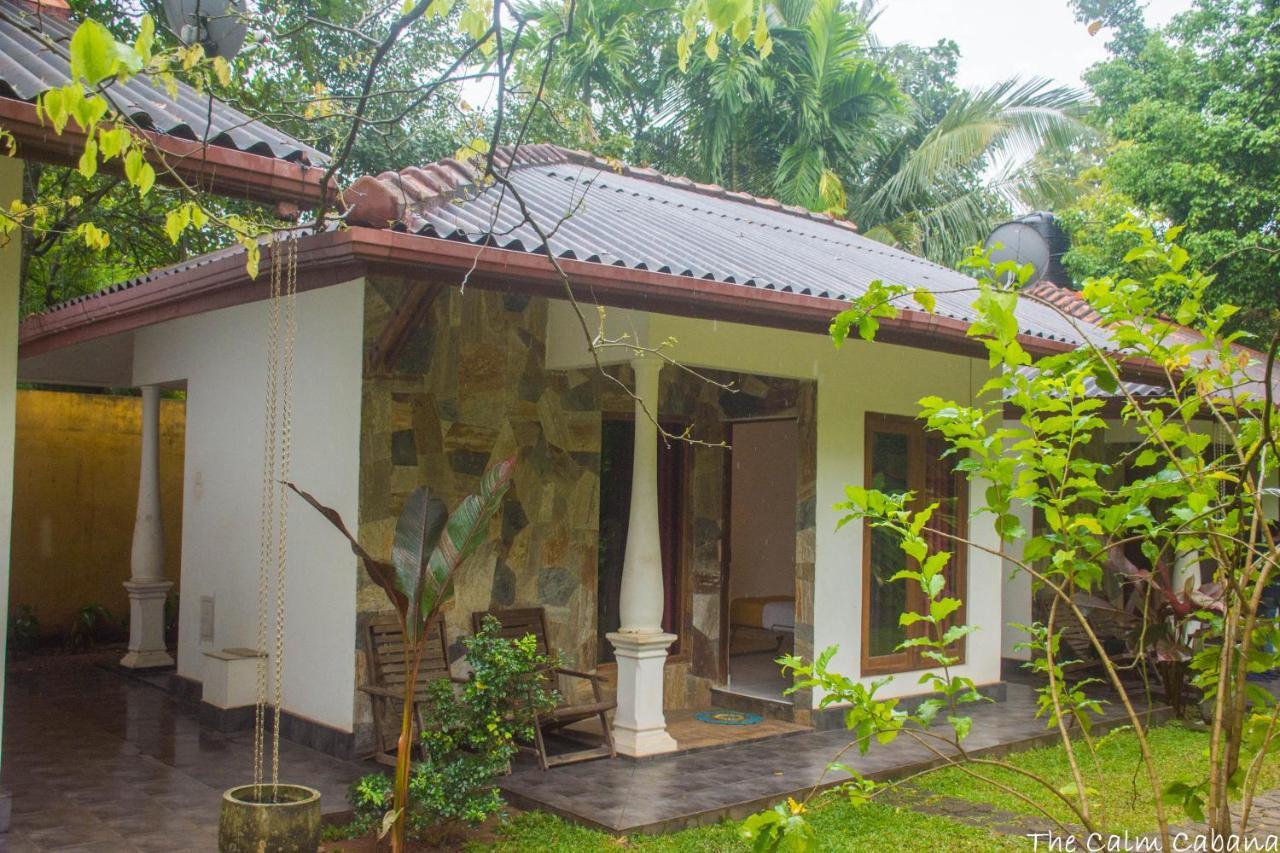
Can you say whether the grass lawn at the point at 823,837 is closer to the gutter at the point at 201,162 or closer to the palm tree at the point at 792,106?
the gutter at the point at 201,162

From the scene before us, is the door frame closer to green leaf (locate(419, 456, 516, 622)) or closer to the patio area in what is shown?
the patio area

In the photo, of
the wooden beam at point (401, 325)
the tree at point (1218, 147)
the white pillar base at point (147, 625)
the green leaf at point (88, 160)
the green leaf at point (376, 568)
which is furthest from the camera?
the tree at point (1218, 147)

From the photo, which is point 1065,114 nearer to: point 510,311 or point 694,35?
point 510,311

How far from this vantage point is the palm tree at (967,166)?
69.6 ft

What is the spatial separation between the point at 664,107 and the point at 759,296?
16.1 metres

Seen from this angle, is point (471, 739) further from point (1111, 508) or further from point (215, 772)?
point (1111, 508)

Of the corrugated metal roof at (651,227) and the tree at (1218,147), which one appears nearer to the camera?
the corrugated metal roof at (651,227)

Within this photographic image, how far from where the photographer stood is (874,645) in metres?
8.53

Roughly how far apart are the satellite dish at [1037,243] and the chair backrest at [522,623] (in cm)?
975

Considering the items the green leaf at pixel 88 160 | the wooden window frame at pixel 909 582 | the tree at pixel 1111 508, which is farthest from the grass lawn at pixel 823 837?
the green leaf at pixel 88 160

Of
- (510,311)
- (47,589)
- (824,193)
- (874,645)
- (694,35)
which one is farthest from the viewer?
(824,193)

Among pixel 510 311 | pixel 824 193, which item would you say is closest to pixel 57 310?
pixel 510 311

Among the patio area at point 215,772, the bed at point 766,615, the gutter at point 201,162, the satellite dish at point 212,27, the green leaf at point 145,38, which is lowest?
the patio area at point 215,772

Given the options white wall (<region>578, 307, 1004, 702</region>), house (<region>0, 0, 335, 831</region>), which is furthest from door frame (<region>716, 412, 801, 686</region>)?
house (<region>0, 0, 335, 831</region>)
